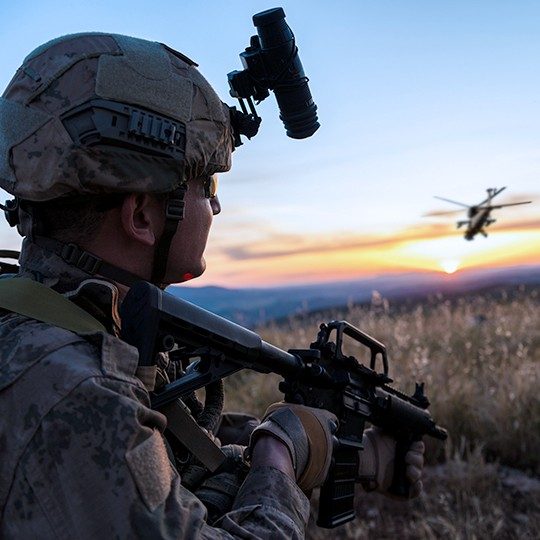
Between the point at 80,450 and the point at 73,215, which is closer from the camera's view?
the point at 80,450

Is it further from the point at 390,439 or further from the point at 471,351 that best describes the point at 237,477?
the point at 471,351

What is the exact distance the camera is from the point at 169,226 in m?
2.55

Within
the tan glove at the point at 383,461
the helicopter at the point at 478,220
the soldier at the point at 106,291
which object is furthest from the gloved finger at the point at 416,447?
the helicopter at the point at 478,220

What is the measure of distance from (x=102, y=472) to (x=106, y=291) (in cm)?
68

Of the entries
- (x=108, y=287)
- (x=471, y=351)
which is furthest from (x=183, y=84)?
(x=471, y=351)

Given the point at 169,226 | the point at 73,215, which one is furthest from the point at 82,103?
the point at 169,226

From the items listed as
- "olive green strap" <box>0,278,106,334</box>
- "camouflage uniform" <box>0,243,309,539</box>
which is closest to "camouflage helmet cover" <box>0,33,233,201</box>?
"olive green strap" <box>0,278,106,334</box>

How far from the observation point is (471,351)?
9.28 metres

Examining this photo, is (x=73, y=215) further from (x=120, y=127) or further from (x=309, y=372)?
(x=309, y=372)

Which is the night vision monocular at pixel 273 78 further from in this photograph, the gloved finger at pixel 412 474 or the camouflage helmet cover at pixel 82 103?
the gloved finger at pixel 412 474

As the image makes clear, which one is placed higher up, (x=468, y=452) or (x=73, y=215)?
(x=73, y=215)

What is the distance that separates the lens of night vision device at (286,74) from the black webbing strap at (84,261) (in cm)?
109

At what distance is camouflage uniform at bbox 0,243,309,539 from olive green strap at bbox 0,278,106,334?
0.06m

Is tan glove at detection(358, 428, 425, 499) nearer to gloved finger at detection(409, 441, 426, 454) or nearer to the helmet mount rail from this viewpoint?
gloved finger at detection(409, 441, 426, 454)
